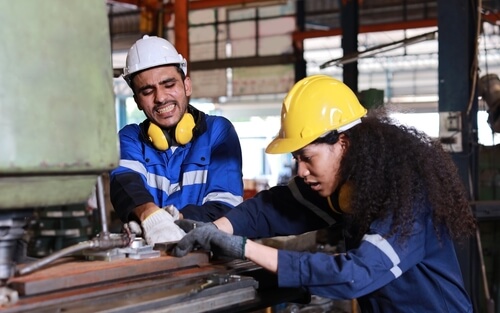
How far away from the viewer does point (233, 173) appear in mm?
2430

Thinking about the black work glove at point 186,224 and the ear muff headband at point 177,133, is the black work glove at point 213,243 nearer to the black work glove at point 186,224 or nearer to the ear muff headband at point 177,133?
the black work glove at point 186,224

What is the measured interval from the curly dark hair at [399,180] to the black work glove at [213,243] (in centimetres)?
32

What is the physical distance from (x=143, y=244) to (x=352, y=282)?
58cm

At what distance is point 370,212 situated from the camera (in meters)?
1.72

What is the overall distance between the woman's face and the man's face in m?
0.65

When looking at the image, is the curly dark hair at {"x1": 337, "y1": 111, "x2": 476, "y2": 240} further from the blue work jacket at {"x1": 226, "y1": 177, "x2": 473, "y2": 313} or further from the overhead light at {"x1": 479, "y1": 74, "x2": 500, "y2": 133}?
the overhead light at {"x1": 479, "y1": 74, "x2": 500, "y2": 133}

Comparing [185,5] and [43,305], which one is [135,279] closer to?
[43,305]

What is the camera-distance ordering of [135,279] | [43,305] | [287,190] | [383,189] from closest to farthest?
1. [43,305]
2. [135,279]
3. [383,189]
4. [287,190]

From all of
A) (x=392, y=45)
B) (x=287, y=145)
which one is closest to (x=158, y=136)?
(x=287, y=145)

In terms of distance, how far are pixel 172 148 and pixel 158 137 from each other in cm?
9

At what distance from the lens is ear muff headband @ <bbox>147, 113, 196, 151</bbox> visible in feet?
7.75

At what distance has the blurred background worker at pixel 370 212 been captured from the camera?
1.62 m

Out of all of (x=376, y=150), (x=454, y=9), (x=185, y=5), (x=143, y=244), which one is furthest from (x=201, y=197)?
(x=185, y=5)

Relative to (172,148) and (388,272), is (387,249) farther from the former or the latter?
(172,148)
